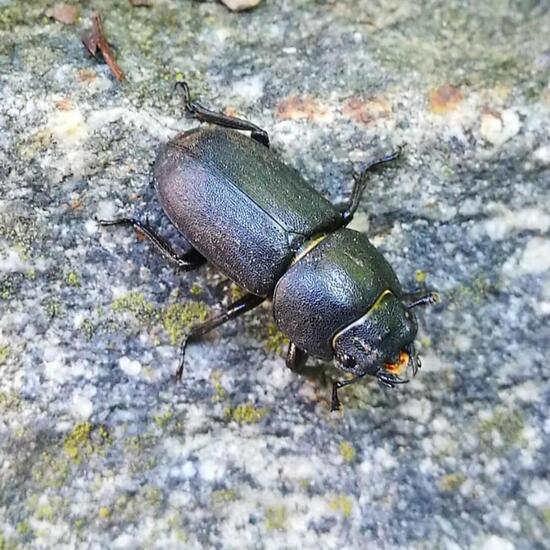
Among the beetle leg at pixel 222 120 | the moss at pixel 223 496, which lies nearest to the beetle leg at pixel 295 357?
the moss at pixel 223 496

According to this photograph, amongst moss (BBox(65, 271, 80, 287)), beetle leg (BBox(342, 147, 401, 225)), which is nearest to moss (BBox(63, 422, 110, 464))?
moss (BBox(65, 271, 80, 287))

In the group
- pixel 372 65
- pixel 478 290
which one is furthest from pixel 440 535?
pixel 372 65

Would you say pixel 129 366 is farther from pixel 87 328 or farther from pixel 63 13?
pixel 63 13

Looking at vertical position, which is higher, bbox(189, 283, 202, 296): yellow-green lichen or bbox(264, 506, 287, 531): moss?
bbox(189, 283, 202, 296): yellow-green lichen

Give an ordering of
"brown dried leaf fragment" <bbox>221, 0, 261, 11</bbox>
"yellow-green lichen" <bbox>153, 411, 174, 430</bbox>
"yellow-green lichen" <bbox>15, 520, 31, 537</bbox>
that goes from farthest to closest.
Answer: "brown dried leaf fragment" <bbox>221, 0, 261, 11</bbox> → "yellow-green lichen" <bbox>153, 411, 174, 430</bbox> → "yellow-green lichen" <bbox>15, 520, 31, 537</bbox>

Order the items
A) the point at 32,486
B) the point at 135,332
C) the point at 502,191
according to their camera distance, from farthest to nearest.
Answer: the point at 502,191 → the point at 135,332 → the point at 32,486

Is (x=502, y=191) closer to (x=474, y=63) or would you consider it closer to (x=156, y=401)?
(x=474, y=63)

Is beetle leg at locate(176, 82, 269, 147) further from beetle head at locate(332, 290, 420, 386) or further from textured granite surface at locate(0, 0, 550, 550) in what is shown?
beetle head at locate(332, 290, 420, 386)
